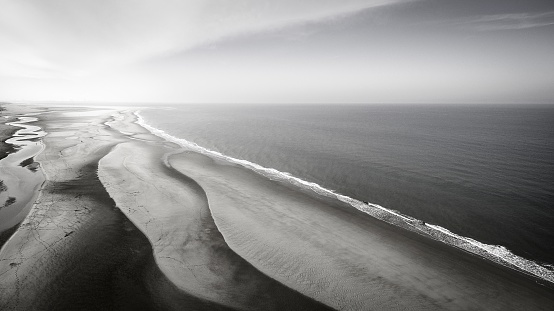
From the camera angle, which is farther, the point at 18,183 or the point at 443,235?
the point at 18,183

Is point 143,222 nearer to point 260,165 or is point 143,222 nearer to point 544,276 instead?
point 260,165

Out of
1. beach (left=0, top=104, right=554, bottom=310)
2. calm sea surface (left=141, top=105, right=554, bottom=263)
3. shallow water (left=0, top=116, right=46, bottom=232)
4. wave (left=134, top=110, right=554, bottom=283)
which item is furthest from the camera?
calm sea surface (left=141, top=105, right=554, bottom=263)

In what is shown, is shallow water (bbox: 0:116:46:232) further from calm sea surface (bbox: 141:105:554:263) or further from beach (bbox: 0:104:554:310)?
calm sea surface (bbox: 141:105:554:263)

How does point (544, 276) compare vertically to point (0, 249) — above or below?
below

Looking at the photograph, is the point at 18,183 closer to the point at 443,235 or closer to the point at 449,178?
the point at 443,235

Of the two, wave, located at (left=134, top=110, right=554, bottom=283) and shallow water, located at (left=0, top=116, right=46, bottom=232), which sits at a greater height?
shallow water, located at (left=0, top=116, right=46, bottom=232)

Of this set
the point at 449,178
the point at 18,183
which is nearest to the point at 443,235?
the point at 449,178

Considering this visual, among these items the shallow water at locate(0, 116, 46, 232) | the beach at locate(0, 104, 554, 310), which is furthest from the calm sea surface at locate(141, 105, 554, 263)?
the shallow water at locate(0, 116, 46, 232)

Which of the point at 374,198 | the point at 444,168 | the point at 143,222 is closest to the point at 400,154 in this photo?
the point at 444,168
